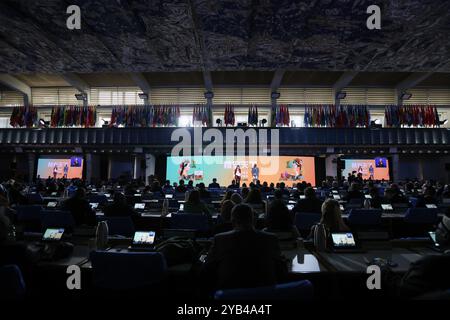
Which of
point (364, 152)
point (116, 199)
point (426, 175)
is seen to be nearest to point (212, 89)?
point (364, 152)

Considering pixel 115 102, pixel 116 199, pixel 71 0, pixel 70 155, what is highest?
pixel 115 102

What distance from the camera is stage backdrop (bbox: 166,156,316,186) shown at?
19.7m

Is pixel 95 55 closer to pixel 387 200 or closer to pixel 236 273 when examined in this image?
pixel 236 273

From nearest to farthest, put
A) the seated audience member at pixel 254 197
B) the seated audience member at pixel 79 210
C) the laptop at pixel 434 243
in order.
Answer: the laptop at pixel 434 243 → the seated audience member at pixel 79 210 → the seated audience member at pixel 254 197

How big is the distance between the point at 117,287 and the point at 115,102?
22666mm

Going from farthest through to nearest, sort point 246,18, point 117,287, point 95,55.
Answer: point 95,55
point 246,18
point 117,287

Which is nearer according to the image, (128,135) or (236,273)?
(236,273)

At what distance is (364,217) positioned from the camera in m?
6.26

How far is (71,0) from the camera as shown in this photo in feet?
20.4

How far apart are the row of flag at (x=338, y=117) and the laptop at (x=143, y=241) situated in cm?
1673

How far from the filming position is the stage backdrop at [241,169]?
19.7 meters

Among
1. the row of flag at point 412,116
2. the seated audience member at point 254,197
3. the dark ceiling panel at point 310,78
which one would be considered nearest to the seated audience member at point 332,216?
the seated audience member at point 254,197

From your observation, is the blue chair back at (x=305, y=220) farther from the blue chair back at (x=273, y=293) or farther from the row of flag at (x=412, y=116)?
the row of flag at (x=412, y=116)

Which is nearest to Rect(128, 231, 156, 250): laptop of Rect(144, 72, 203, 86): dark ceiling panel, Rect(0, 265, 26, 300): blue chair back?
Rect(0, 265, 26, 300): blue chair back
